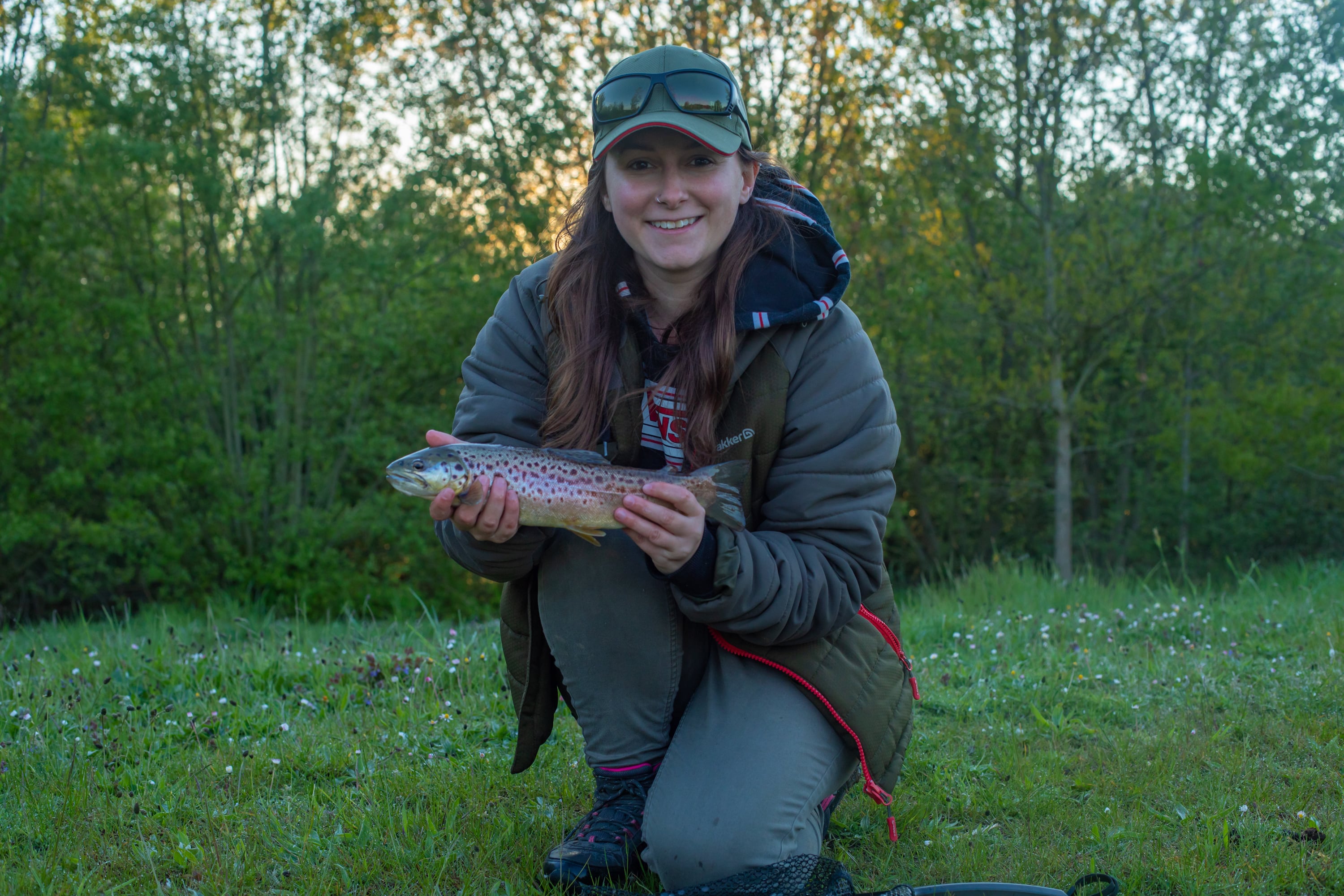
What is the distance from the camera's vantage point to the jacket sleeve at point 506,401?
2957 mm

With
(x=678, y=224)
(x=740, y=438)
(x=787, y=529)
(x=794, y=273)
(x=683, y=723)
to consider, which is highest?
(x=678, y=224)

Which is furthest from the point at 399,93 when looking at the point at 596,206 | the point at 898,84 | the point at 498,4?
the point at 596,206

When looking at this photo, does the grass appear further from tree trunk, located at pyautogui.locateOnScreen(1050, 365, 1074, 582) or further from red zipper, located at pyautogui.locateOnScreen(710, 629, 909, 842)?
tree trunk, located at pyautogui.locateOnScreen(1050, 365, 1074, 582)

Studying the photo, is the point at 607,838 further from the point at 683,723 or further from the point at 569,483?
the point at 569,483

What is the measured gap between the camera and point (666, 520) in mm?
2607

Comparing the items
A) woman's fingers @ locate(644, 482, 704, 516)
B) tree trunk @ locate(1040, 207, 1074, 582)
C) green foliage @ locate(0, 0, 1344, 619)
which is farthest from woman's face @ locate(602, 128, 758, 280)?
tree trunk @ locate(1040, 207, 1074, 582)

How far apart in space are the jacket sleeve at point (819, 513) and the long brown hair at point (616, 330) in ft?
0.80

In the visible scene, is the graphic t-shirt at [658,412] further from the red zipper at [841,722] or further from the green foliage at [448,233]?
the green foliage at [448,233]

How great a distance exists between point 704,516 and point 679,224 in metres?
0.90

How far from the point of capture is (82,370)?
12.9 meters

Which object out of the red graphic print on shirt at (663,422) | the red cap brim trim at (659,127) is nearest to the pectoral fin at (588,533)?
the red graphic print on shirt at (663,422)

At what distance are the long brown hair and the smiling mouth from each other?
13 cm

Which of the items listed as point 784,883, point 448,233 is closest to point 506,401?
point 784,883

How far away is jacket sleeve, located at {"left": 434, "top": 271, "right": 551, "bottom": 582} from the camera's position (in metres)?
2.96
